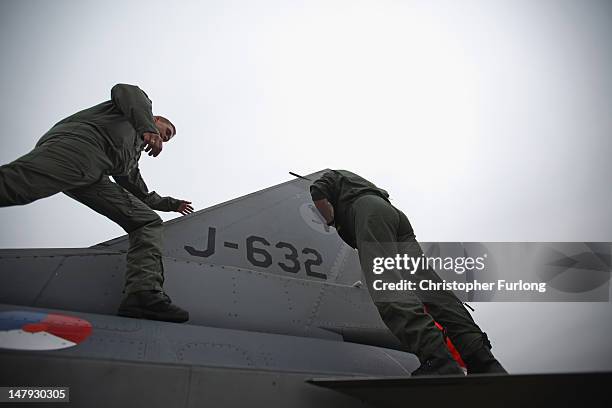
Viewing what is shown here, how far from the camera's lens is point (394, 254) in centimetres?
248

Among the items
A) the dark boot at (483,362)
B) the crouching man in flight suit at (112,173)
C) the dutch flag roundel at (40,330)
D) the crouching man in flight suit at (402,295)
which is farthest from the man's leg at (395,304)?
the dutch flag roundel at (40,330)

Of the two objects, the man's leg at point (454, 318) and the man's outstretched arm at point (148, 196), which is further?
the man's outstretched arm at point (148, 196)

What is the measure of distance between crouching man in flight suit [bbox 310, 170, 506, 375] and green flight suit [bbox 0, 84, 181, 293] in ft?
3.71

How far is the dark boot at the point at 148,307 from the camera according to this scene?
Answer: 7.13 feet

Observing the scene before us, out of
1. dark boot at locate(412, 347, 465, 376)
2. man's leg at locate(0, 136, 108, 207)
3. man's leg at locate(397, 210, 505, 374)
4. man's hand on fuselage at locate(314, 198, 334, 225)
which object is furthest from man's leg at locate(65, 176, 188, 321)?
man's leg at locate(397, 210, 505, 374)

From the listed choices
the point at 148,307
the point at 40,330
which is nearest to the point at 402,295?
the point at 148,307

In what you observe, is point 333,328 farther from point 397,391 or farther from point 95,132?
point 95,132

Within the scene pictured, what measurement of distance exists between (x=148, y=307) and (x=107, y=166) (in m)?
0.86

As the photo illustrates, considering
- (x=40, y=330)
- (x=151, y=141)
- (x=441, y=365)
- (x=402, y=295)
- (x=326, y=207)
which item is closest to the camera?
(x=40, y=330)

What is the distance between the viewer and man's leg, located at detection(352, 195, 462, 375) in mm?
2002

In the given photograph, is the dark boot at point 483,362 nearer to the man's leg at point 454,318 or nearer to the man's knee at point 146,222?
the man's leg at point 454,318

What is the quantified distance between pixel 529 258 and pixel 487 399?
228 centimetres

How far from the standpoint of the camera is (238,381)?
5.96 ft

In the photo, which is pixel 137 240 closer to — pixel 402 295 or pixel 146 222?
pixel 146 222
